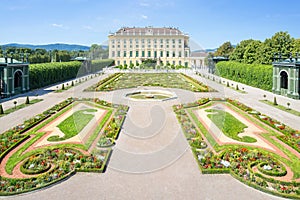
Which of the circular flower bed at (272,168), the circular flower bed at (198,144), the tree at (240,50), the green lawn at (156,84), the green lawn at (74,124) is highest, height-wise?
the tree at (240,50)

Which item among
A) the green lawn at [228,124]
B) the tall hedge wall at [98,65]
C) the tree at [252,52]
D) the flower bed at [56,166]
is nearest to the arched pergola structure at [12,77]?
the flower bed at [56,166]

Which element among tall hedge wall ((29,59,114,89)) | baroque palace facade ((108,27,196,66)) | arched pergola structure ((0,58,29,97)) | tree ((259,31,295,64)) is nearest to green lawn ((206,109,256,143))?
tall hedge wall ((29,59,114,89))

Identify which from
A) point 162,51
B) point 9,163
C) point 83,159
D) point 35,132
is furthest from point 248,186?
point 162,51

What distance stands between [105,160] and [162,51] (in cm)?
8478

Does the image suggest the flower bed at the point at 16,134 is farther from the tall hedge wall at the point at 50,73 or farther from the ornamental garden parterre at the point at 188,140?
the tall hedge wall at the point at 50,73

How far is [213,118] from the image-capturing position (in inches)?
730

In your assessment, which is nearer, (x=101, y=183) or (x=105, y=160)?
(x=101, y=183)

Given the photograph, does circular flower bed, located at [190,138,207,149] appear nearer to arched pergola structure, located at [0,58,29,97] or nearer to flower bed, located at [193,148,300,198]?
flower bed, located at [193,148,300,198]

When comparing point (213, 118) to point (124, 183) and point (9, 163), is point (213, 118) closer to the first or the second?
point (124, 183)

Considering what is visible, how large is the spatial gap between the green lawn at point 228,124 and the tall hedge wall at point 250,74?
1527 cm

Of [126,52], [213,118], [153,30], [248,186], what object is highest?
[153,30]

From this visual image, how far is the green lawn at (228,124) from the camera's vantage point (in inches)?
561

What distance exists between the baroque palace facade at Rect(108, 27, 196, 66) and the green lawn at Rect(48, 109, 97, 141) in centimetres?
7401

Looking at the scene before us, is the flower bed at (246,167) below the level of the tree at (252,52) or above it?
below
